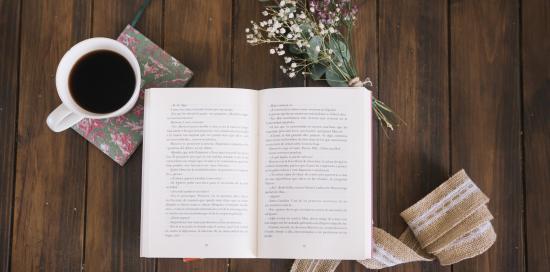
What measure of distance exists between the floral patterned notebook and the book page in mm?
49

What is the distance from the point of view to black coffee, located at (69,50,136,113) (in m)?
0.70

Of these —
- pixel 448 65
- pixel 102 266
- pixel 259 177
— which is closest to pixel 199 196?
pixel 259 177

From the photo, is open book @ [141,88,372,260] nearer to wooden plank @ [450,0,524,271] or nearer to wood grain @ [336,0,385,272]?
wood grain @ [336,0,385,272]

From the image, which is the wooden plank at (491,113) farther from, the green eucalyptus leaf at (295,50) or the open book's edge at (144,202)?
the open book's edge at (144,202)

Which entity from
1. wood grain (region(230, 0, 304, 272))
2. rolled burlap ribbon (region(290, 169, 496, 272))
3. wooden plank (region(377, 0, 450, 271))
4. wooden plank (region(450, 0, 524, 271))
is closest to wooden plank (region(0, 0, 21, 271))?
wood grain (region(230, 0, 304, 272))

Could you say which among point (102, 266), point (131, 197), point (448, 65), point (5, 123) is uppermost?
point (448, 65)

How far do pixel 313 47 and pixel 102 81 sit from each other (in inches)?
12.3

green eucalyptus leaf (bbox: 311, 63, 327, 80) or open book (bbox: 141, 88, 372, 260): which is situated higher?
green eucalyptus leaf (bbox: 311, 63, 327, 80)

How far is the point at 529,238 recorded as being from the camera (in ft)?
2.51

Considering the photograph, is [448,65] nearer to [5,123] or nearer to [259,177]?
[259,177]

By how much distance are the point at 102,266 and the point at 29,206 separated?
15 centimetres

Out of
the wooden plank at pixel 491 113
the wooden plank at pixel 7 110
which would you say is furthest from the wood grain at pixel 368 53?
the wooden plank at pixel 7 110

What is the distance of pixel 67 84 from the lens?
697 millimetres

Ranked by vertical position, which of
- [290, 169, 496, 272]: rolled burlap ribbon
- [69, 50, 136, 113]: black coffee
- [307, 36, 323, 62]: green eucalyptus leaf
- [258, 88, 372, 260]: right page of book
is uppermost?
[307, 36, 323, 62]: green eucalyptus leaf
